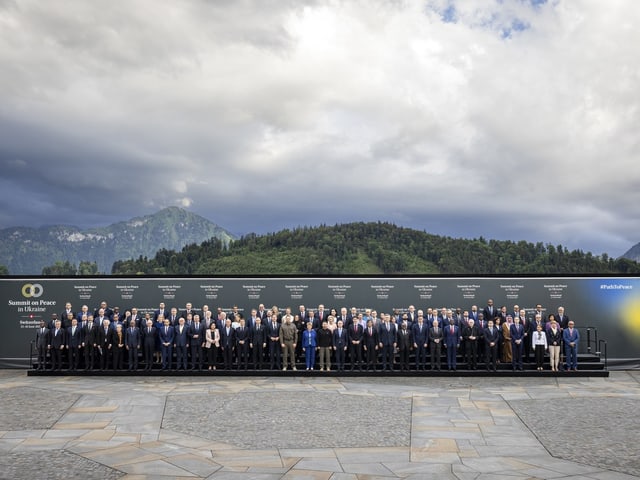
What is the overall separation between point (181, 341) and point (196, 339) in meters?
0.41

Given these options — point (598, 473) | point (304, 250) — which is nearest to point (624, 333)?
point (598, 473)

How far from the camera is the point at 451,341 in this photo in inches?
651

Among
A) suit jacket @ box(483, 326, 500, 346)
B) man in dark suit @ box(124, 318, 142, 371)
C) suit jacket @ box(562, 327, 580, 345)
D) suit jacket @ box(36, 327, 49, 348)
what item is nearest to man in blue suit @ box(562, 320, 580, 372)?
suit jacket @ box(562, 327, 580, 345)

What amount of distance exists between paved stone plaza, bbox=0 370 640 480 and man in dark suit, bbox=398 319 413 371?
117 centimetres

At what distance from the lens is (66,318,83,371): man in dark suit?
1692 centimetres

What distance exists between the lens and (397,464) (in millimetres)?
8031

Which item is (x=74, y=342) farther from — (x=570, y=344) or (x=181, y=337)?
(x=570, y=344)

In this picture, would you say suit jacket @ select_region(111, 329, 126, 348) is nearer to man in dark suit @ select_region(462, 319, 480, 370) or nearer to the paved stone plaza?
the paved stone plaza

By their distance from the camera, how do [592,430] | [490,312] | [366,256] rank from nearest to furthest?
[592,430] → [490,312] → [366,256]

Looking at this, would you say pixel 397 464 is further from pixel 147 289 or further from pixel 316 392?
pixel 147 289

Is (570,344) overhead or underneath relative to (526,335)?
underneath

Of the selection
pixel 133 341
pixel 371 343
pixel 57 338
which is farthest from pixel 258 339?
pixel 57 338

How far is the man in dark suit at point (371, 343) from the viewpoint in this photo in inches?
652

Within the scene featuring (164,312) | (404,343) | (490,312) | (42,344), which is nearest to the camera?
(404,343)
